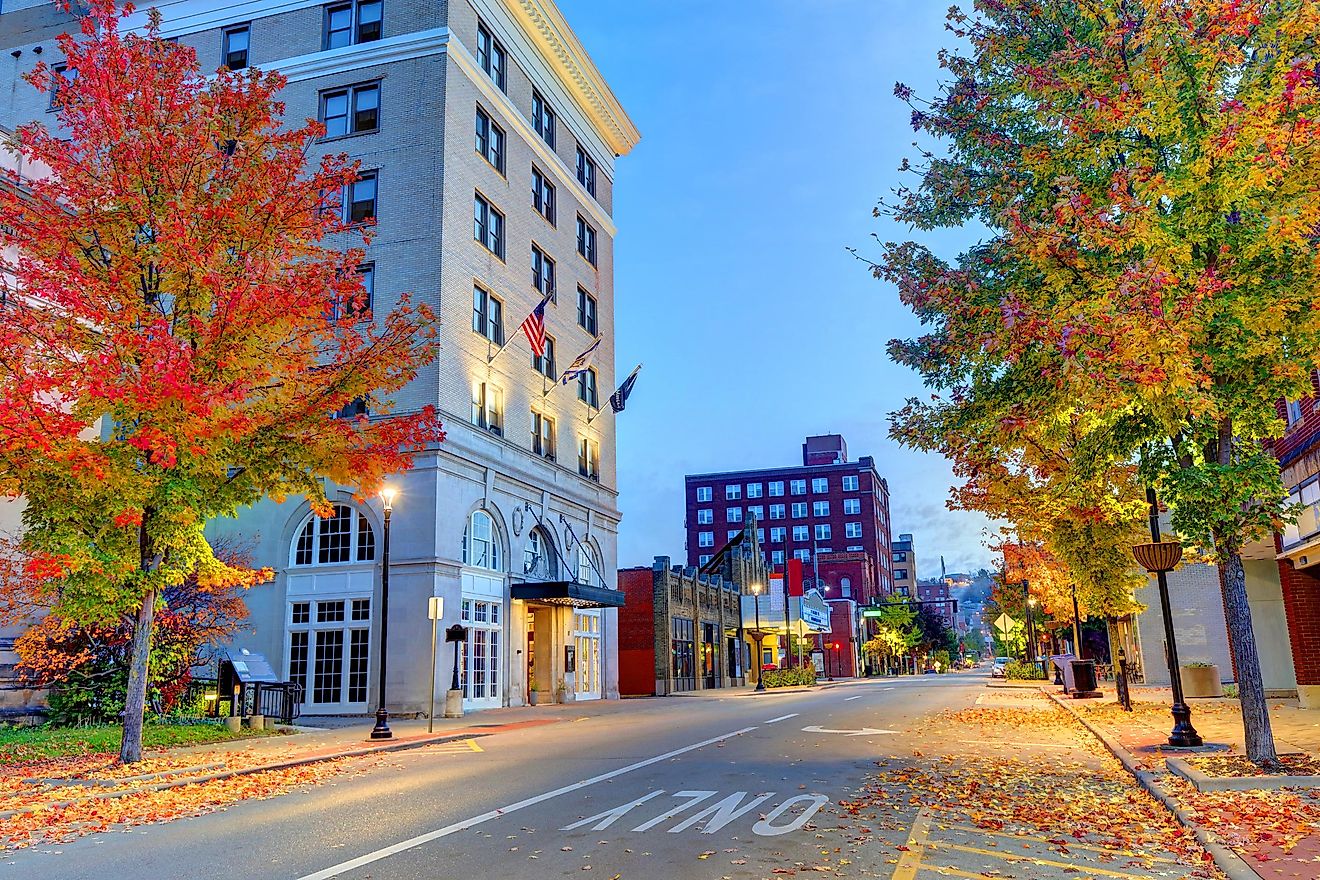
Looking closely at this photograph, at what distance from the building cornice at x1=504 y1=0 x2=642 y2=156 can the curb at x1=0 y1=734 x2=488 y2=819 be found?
97.0 ft

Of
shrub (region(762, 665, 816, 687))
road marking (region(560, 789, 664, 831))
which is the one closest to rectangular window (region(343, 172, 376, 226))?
road marking (region(560, 789, 664, 831))

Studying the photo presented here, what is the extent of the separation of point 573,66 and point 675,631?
91.5 ft

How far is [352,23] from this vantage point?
116ft

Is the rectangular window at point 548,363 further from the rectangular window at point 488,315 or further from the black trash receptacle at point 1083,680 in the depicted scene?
the black trash receptacle at point 1083,680

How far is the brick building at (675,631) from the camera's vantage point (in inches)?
1901

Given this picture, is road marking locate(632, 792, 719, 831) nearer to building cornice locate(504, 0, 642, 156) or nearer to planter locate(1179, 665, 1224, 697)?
planter locate(1179, 665, 1224, 697)

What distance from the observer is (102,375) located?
47.1 ft

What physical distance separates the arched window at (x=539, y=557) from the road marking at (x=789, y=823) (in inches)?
1016

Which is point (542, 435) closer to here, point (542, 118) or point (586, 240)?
point (586, 240)

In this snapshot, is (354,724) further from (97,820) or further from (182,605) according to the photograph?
(97,820)

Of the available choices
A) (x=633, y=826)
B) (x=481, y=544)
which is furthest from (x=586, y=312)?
(x=633, y=826)

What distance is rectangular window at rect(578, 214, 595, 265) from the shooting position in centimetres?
4562

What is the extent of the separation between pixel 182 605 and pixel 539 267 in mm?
22310

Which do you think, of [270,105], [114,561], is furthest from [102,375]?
[270,105]
